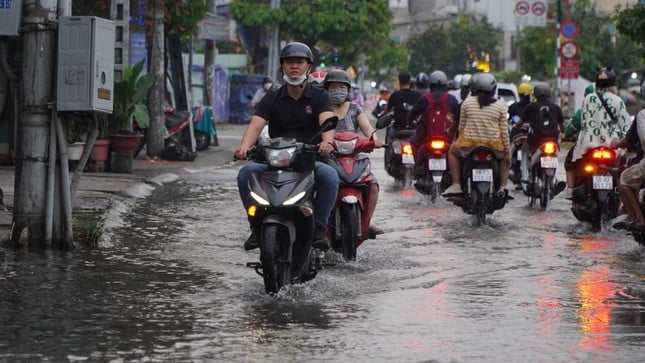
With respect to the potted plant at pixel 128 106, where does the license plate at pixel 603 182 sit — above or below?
below

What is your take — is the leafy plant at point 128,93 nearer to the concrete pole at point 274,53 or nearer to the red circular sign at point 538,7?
the red circular sign at point 538,7

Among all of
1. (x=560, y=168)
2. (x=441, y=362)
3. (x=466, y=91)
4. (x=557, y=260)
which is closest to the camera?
(x=441, y=362)

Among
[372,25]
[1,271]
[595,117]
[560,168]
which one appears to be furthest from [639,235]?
[372,25]

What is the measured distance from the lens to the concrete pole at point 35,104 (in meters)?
11.7

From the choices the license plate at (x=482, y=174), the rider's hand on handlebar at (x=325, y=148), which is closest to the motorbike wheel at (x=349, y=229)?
the rider's hand on handlebar at (x=325, y=148)

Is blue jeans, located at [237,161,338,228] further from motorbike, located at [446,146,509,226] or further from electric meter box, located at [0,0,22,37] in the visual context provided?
motorbike, located at [446,146,509,226]

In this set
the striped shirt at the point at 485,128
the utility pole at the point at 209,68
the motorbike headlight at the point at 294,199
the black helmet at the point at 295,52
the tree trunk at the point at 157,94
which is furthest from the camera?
the utility pole at the point at 209,68

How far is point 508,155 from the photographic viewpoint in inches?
619

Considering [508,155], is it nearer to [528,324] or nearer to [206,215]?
[206,215]

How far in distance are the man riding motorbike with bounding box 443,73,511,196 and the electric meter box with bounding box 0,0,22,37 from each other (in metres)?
5.52

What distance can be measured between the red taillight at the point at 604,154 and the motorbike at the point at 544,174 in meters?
2.77

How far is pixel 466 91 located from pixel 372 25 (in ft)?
138

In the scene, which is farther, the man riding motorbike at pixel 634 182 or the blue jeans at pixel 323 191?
the man riding motorbike at pixel 634 182

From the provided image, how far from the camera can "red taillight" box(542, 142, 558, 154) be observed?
17844 mm
